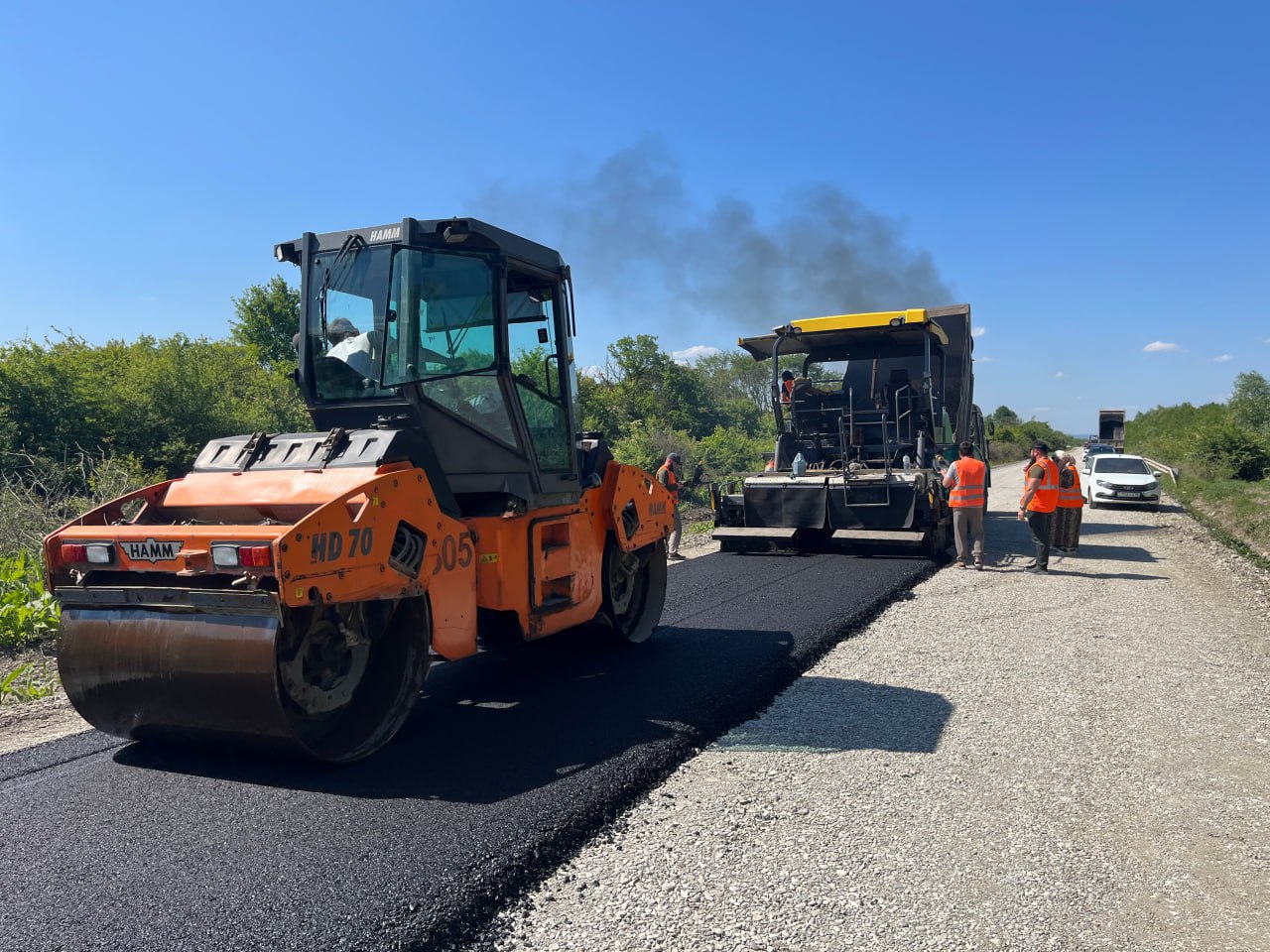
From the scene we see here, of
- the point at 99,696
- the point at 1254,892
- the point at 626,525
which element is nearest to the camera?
the point at 1254,892

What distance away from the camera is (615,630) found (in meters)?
A: 6.51

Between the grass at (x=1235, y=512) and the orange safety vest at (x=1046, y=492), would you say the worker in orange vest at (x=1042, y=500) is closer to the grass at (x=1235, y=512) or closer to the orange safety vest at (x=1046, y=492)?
the orange safety vest at (x=1046, y=492)

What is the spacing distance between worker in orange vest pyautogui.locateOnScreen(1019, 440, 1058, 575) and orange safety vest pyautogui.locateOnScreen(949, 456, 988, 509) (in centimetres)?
51

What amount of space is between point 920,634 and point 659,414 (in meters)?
31.6

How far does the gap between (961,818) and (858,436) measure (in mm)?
8775

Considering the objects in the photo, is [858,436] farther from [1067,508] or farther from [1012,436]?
[1012,436]

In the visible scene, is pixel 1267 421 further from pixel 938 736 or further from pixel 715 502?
pixel 938 736

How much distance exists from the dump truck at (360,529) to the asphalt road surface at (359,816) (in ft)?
0.84

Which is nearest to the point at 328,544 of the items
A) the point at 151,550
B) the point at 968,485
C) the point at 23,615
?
the point at 151,550

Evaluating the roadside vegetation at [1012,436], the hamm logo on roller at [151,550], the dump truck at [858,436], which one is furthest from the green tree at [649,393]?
the hamm logo on roller at [151,550]

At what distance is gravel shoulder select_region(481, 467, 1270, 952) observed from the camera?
286 cm

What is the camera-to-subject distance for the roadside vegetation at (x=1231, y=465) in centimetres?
1495

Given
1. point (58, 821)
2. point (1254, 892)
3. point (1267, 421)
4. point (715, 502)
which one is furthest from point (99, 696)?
point (1267, 421)

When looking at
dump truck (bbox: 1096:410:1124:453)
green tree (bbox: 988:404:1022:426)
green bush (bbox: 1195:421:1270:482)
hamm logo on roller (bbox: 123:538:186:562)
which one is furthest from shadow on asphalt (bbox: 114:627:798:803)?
green tree (bbox: 988:404:1022:426)
